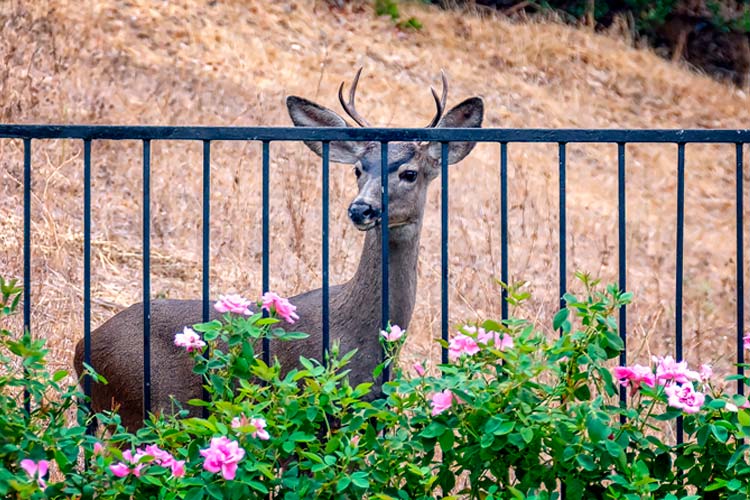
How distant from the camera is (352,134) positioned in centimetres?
371

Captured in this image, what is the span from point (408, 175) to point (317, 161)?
20.5 feet

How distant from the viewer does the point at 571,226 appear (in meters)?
11.4

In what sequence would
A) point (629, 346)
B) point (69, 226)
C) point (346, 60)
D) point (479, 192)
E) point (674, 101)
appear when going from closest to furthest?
point (629, 346)
point (69, 226)
point (479, 192)
point (346, 60)
point (674, 101)

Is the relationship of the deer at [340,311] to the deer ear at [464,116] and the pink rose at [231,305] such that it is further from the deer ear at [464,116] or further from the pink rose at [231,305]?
the pink rose at [231,305]

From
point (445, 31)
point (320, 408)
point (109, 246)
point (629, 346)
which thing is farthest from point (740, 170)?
point (445, 31)

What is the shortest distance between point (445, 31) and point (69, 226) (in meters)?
8.76

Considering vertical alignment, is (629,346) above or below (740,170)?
below

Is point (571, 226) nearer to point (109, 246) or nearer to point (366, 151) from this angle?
point (109, 246)

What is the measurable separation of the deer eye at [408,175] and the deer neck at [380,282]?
0.25m

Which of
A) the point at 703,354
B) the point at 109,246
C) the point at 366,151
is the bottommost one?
the point at 703,354

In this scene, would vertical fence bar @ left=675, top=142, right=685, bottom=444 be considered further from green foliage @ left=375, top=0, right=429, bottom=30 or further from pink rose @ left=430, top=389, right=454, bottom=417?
green foliage @ left=375, top=0, right=429, bottom=30

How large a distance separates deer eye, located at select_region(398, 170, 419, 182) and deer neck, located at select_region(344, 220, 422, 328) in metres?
0.25

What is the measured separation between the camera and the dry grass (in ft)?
27.6

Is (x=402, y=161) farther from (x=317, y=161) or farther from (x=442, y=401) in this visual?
(x=317, y=161)
